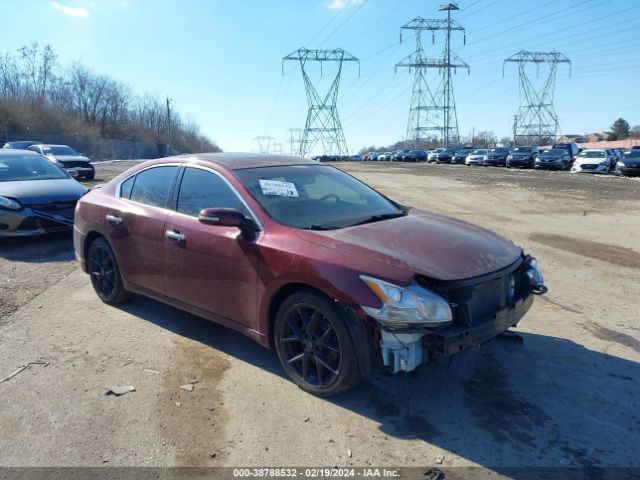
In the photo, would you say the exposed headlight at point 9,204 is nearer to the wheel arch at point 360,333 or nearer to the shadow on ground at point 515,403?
the shadow on ground at point 515,403

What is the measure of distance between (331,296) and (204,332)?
1932 mm

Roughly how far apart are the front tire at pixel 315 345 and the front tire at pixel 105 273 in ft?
7.56

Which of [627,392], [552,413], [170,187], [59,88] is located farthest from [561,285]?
[59,88]

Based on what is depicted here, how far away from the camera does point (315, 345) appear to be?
3.58 metres

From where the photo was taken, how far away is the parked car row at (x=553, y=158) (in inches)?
1247

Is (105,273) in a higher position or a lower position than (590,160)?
lower

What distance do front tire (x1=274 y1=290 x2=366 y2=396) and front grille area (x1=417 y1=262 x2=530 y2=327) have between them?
0.63 m

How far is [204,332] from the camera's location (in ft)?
15.9

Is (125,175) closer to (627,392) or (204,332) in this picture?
(204,332)

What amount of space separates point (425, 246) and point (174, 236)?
212 centimetres

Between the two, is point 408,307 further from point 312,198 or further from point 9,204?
point 9,204

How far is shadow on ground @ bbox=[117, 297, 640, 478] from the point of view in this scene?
303 centimetres

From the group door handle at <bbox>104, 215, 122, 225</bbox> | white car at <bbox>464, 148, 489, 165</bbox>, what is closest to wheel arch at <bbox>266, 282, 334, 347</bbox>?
door handle at <bbox>104, 215, 122, 225</bbox>

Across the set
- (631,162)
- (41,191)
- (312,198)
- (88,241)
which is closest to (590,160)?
(631,162)
